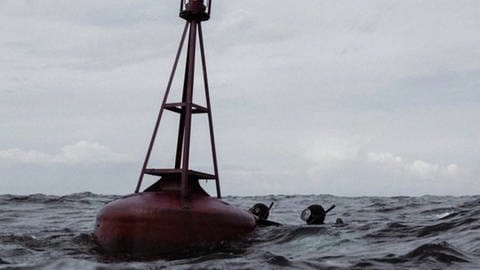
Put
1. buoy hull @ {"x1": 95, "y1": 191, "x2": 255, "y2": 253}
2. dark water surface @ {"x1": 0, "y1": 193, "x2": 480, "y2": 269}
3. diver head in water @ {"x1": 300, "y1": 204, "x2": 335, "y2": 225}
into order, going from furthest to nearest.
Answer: diver head in water @ {"x1": 300, "y1": 204, "x2": 335, "y2": 225}
buoy hull @ {"x1": 95, "y1": 191, "x2": 255, "y2": 253}
dark water surface @ {"x1": 0, "y1": 193, "x2": 480, "y2": 269}

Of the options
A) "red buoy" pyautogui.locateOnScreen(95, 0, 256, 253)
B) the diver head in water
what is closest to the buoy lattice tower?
"red buoy" pyautogui.locateOnScreen(95, 0, 256, 253)

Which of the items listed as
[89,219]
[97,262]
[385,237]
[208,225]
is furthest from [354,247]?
[89,219]

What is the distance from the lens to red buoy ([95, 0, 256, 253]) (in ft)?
46.3

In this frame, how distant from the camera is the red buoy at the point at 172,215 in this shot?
1411cm

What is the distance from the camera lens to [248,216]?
15906 mm

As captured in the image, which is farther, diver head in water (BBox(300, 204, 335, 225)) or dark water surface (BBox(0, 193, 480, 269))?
diver head in water (BBox(300, 204, 335, 225))

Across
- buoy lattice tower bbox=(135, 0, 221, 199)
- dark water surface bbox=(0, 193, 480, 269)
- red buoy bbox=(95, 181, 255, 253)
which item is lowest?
dark water surface bbox=(0, 193, 480, 269)

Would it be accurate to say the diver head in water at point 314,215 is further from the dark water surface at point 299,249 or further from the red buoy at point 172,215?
the red buoy at point 172,215

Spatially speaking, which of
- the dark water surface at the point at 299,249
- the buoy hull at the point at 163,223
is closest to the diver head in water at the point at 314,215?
the dark water surface at the point at 299,249

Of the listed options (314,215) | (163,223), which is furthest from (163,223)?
(314,215)

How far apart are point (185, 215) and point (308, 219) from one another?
704 centimetres

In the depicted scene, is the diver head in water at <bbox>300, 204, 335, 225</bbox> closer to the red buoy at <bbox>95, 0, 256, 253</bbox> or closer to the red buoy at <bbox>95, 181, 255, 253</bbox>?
the red buoy at <bbox>95, 0, 256, 253</bbox>

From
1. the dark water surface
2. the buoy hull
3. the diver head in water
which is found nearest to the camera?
the dark water surface

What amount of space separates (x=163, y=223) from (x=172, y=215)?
0.84 feet
